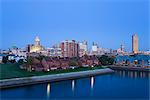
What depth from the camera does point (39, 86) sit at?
29.3 feet

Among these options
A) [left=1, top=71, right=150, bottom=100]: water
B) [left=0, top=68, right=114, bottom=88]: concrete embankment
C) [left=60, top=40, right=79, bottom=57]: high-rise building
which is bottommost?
[left=1, top=71, right=150, bottom=100]: water

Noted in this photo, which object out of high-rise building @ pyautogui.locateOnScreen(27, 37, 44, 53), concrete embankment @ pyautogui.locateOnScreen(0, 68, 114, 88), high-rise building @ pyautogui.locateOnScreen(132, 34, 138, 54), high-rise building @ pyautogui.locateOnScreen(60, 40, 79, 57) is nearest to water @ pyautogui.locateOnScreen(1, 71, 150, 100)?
concrete embankment @ pyautogui.locateOnScreen(0, 68, 114, 88)

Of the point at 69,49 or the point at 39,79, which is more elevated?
the point at 69,49

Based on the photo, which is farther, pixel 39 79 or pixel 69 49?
pixel 69 49

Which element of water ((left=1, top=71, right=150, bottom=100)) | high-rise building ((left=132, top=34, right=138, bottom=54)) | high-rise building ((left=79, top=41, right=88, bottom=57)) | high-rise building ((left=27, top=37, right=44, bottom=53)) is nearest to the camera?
water ((left=1, top=71, right=150, bottom=100))

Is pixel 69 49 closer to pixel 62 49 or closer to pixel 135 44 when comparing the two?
pixel 62 49

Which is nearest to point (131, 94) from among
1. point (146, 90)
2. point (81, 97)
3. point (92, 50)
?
point (146, 90)

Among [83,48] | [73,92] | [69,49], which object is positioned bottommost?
[73,92]

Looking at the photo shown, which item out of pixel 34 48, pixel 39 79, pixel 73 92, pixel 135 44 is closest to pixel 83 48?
pixel 34 48

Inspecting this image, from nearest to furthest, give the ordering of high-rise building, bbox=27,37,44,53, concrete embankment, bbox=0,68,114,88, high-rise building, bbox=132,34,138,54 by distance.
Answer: concrete embankment, bbox=0,68,114,88, high-rise building, bbox=27,37,44,53, high-rise building, bbox=132,34,138,54

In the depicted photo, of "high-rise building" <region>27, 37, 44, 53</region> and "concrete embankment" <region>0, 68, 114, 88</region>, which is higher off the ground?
"high-rise building" <region>27, 37, 44, 53</region>

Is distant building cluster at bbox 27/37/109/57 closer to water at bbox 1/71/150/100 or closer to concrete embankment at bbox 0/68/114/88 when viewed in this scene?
concrete embankment at bbox 0/68/114/88

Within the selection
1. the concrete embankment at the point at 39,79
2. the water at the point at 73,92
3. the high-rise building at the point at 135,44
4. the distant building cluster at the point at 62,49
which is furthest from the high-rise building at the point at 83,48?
the water at the point at 73,92

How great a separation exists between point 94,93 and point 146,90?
187 centimetres
